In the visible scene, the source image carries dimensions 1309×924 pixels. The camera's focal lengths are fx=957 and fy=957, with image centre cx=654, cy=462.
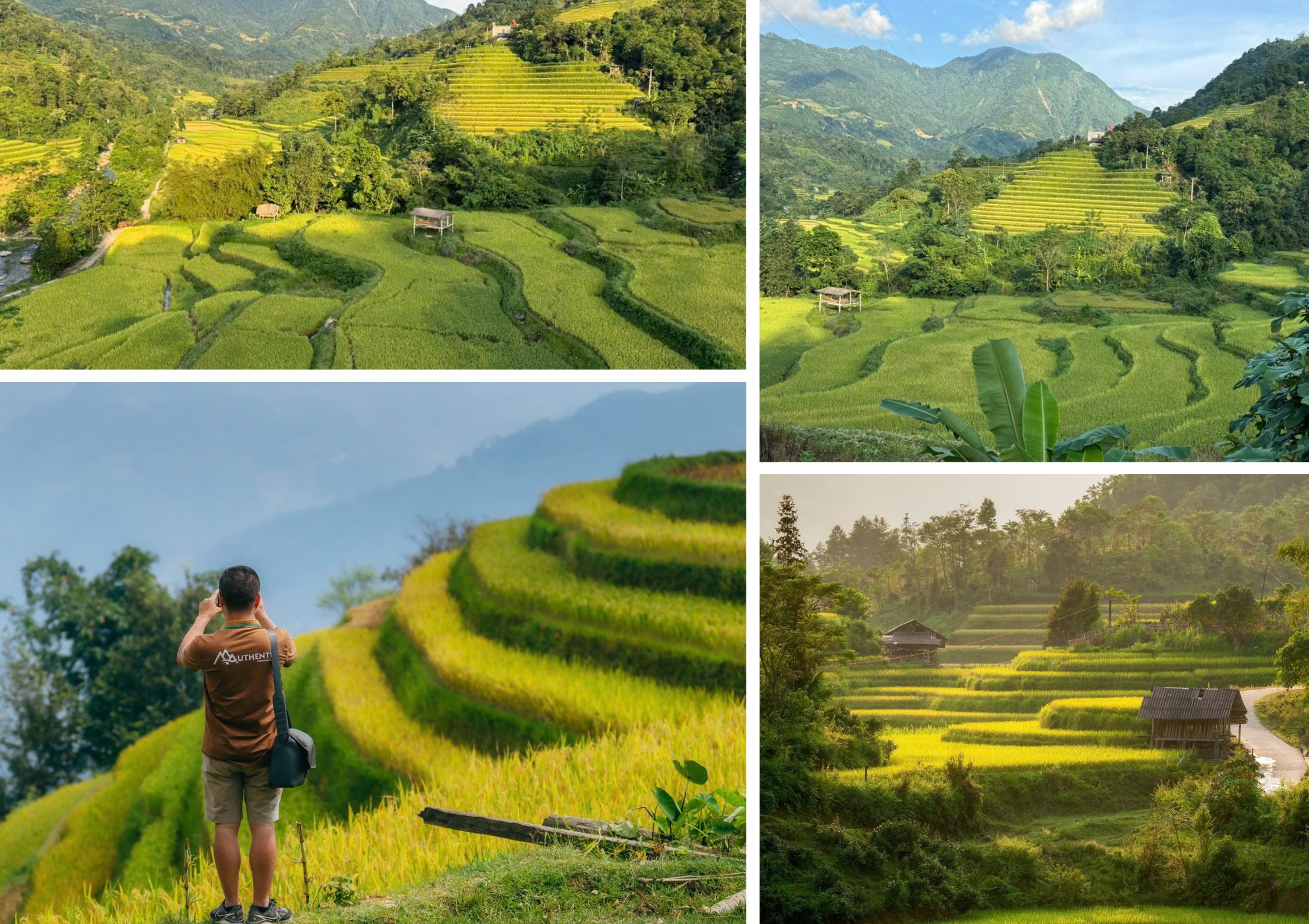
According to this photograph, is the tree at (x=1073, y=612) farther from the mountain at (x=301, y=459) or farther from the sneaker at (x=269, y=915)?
the sneaker at (x=269, y=915)

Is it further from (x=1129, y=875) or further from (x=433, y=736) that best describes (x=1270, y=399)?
(x=433, y=736)

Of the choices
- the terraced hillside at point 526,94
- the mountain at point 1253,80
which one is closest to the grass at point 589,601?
the terraced hillside at point 526,94

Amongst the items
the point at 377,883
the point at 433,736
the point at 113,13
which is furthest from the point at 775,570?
the point at 113,13

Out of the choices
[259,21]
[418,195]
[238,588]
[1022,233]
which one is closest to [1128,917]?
[238,588]

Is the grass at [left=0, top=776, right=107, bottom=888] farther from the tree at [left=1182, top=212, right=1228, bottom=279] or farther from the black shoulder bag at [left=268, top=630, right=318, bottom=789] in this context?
the tree at [left=1182, top=212, right=1228, bottom=279]

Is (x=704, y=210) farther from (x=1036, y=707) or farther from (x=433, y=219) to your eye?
(x=1036, y=707)

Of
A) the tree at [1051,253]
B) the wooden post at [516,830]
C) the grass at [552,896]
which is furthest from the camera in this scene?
the tree at [1051,253]
